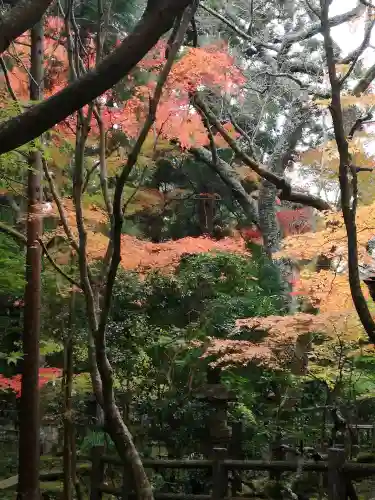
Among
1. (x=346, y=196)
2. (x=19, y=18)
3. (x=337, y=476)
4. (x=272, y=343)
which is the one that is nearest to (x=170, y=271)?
(x=272, y=343)

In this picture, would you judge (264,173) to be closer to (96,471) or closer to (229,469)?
(229,469)

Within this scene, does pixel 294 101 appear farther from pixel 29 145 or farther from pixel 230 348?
pixel 29 145

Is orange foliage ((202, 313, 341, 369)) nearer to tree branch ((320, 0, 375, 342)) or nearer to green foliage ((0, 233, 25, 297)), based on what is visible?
green foliage ((0, 233, 25, 297))

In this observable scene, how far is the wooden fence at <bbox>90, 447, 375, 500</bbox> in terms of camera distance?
4770 mm

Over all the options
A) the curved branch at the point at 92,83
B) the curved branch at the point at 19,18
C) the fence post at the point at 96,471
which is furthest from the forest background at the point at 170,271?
the curved branch at the point at 92,83

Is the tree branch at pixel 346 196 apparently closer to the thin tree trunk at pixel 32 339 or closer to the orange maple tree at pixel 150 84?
the orange maple tree at pixel 150 84

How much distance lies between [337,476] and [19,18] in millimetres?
4441

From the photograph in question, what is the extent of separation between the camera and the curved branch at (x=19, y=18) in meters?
2.61

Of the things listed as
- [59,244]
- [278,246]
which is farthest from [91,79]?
[278,246]

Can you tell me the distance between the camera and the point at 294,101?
1060cm

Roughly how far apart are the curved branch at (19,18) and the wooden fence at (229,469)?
367 cm

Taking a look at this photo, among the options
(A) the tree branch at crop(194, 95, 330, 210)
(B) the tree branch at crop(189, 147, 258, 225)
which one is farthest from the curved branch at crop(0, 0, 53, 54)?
(B) the tree branch at crop(189, 147, 258, 225)

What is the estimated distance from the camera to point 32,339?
5.63m

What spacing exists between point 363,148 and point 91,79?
186 inches
